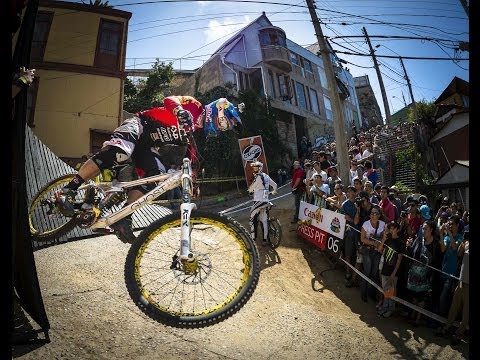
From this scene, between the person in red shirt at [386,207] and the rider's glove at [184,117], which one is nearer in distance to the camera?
the rider's glove at [184,117]

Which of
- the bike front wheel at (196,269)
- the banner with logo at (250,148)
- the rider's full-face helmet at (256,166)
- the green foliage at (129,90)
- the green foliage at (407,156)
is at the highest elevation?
the green foliage at (129,90)

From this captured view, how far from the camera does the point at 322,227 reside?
368 inches

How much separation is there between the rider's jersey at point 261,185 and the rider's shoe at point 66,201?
1950 mm

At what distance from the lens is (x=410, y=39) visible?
3805 mm

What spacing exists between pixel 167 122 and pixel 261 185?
7.62 feet

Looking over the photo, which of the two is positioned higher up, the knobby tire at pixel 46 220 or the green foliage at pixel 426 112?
the green foliage at pixel 426 112

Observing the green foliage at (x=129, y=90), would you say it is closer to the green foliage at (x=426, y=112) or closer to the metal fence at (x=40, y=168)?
the metal fence at (x=40, y=168)

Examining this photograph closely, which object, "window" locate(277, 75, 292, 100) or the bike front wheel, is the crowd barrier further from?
the bike front wheel

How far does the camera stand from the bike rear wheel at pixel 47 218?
377 centimetres

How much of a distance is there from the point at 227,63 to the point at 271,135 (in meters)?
1.14

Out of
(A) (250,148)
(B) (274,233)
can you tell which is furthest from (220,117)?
(B) (274,233)

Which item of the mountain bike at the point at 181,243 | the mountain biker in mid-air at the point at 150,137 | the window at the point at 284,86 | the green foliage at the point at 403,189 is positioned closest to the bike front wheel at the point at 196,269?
the mountain bike at the point at 181,243

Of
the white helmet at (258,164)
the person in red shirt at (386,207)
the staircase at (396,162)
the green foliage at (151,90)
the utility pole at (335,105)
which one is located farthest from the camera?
the staircase at (396,162)
